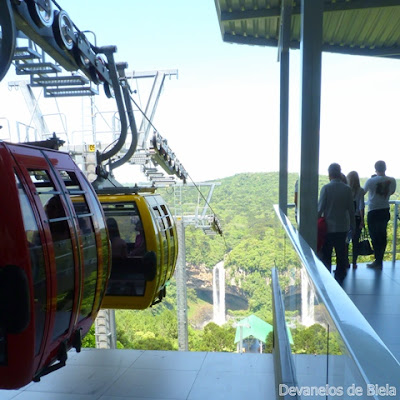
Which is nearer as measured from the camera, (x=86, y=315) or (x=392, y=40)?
(x=86, y=315)

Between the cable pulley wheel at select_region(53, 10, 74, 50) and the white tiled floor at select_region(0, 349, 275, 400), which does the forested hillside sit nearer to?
the white tiled floor at select_region(0, 349, 275, 400)

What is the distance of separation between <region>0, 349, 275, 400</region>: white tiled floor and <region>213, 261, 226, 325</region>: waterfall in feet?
88.8

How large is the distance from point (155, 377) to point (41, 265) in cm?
273

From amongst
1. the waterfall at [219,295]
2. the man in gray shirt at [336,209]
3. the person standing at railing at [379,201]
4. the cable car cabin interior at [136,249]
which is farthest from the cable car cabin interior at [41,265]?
the waterfall at [219,295]

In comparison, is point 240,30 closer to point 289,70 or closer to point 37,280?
point 289,70

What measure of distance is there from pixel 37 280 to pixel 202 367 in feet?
9.96

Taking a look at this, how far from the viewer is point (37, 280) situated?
2170mm

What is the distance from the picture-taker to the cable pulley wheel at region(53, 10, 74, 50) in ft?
10.3

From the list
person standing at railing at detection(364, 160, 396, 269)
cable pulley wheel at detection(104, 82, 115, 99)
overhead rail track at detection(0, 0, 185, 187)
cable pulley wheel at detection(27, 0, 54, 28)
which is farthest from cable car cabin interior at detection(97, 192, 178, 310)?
person standing at railing at detection(364, 160, 396, 269)

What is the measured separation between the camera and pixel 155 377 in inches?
172

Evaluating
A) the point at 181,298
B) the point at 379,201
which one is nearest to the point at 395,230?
the point at 379,201

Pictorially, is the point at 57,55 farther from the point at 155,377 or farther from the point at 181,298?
the point at 181,298

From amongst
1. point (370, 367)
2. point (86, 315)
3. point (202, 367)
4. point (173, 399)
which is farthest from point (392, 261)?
point (370, 367)

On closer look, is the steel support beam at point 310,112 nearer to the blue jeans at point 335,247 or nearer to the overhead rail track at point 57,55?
the blue jeans at point 335,247
